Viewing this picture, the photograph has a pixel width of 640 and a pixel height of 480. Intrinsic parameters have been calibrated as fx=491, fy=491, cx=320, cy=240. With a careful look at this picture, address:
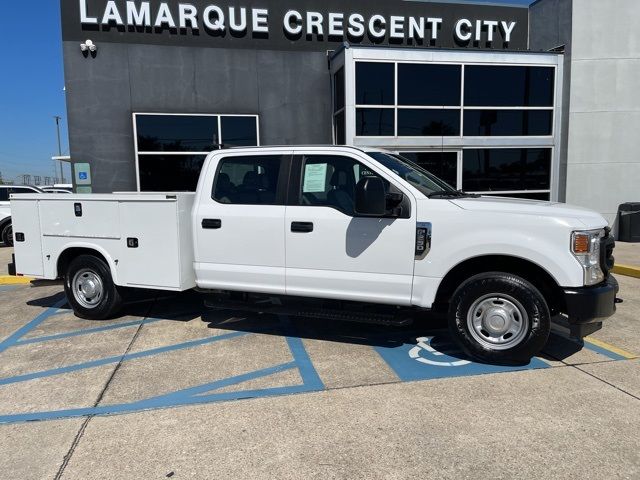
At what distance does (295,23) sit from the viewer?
12.5 m

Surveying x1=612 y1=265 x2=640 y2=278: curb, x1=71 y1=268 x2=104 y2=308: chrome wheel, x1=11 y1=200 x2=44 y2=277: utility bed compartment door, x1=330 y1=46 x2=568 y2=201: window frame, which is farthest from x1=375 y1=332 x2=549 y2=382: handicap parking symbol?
x1=330 y1=46 x2=568 y2=201: window frame

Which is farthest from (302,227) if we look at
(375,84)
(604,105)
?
(604,105)

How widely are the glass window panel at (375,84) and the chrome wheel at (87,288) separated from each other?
763 centimetres

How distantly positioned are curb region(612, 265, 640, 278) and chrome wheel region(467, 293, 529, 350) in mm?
5192

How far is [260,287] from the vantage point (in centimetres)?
507

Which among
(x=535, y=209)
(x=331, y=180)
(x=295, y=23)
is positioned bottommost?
(x=535, y=209)

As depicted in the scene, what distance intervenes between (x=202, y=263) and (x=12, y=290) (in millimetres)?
4814

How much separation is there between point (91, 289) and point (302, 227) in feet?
9.77

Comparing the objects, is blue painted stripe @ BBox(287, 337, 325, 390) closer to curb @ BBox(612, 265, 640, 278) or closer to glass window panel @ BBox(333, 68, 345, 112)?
curb @ BBox(612, 265, 640, 278)

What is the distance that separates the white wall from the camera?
12.2m

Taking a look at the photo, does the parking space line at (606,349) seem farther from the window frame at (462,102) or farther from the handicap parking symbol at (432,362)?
the window frame at (462,102)

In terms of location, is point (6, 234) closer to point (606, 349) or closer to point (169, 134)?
point (169, 134)

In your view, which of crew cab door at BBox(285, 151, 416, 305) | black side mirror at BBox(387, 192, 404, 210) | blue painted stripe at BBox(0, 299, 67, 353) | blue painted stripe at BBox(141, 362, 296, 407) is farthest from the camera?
blue painted stripe at BBox(0, 299, 67, 353)

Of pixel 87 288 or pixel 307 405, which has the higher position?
pixel 87 288
